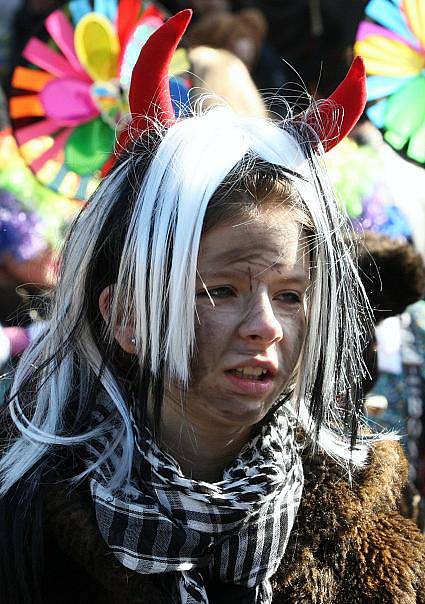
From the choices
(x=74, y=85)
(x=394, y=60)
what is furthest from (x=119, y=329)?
(x=74, y=85)

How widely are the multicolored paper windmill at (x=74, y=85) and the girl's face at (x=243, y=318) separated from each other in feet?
5.05

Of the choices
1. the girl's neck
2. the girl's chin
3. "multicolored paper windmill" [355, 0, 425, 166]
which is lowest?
the girl's neck

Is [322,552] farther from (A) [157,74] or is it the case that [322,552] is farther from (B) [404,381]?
(B) [404,381]

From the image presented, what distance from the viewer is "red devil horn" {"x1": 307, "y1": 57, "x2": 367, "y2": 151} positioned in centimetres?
149

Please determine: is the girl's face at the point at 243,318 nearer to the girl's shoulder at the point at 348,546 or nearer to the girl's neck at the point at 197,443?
the girl's neck at the point at 197,443

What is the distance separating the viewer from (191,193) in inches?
52.9

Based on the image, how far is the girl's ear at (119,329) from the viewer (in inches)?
56.9

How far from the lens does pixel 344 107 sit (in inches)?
59.2

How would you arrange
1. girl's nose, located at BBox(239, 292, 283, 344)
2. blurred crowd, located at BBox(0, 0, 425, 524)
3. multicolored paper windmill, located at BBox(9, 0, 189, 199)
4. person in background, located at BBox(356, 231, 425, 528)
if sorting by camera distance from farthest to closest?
multicolored paper windmill, located at BBox(9, 0, 189, 199) < person in background, located at BBox(356, 231, 425, 528) < blurred crowd, located at BBox(0, 0, 425, 524) < girl's nose, located at BBox(239, 292, 283, 344)

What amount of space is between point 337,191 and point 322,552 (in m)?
0.60

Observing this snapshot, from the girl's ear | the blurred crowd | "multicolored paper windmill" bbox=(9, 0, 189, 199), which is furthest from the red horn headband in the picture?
"multicolored paper windmill" bbox=(9, 0, 189, 199)

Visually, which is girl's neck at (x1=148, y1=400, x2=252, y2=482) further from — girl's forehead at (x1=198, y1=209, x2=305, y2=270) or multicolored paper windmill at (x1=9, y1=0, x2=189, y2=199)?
multicolored paper windmill at (x1=9, y1=0, x2=189, y2=199)

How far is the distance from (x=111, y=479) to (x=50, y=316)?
33cm

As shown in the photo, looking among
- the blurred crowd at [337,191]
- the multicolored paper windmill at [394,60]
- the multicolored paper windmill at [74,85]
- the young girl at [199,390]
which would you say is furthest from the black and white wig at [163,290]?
the multicolored paper windmill at [74,85]
